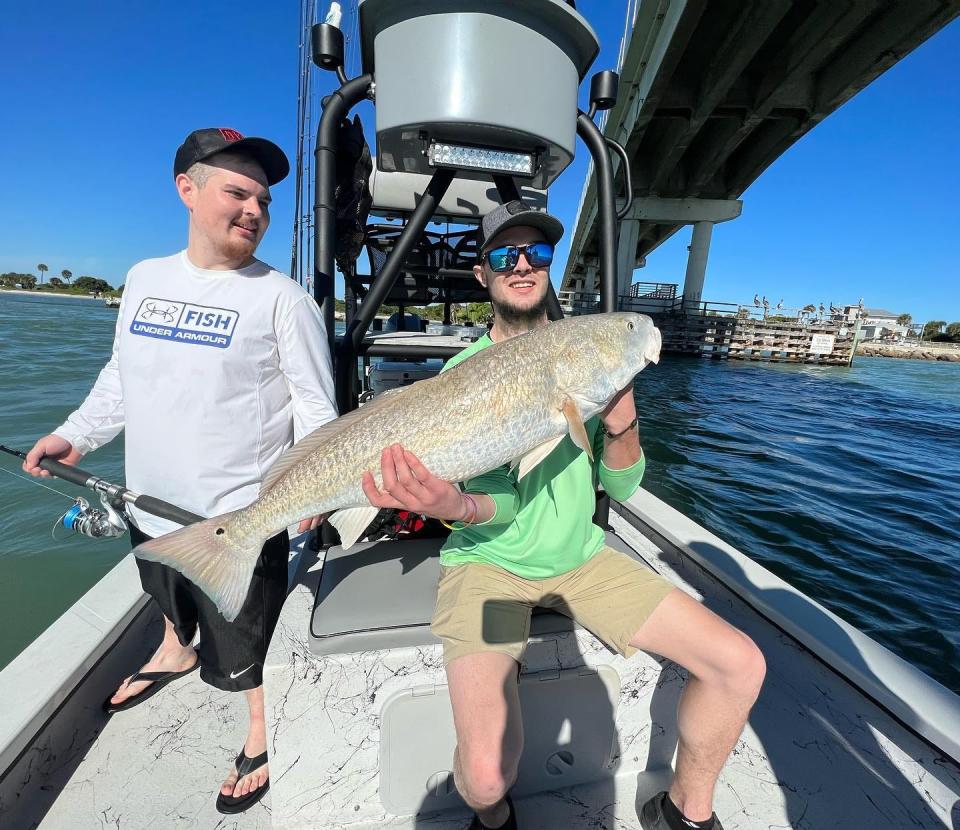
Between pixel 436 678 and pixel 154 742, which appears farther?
pixel 154 742

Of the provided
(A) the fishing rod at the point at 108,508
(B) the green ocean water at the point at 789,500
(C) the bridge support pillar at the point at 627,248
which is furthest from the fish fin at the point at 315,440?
(C) the bridge support pillar at the point at 627,248

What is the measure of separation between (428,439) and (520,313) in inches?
39.9

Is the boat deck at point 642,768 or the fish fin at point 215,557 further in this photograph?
the boat deck at point 642,768

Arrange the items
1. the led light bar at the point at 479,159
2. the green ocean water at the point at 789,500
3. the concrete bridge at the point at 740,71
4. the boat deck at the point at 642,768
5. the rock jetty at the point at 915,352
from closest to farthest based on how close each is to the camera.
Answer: the boat deck at the point at 642,768, the led light bar at the point at 479,159, the green ocean water at the point at 789,500, the concrete bridge at the point at 740,71, the rock jetty at the point at 915,352

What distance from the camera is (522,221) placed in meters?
2.50

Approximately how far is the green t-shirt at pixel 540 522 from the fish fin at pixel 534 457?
11cm

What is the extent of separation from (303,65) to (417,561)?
666 centimetres

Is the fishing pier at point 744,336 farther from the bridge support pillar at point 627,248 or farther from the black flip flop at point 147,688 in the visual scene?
the black flip flop at point 147,688

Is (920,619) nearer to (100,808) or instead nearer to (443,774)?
(443,774)

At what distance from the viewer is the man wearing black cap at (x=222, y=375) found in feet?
7.18

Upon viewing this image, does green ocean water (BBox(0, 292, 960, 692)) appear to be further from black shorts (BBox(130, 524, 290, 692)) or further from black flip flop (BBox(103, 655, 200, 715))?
black shorts (BBox(130, 524, 290, 692))

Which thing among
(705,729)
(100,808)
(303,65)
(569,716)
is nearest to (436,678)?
(569,716)

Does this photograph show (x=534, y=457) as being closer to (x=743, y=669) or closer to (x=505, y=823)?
(x=743, y=669)

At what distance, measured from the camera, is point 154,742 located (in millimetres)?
2678
